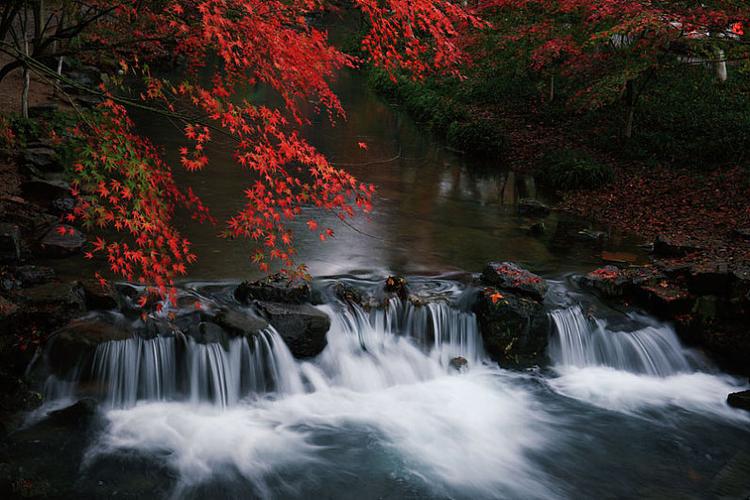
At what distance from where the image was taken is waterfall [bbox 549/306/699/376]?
344 inches

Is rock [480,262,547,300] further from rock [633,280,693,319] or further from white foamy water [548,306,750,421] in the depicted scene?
rock [633,280,693,319]

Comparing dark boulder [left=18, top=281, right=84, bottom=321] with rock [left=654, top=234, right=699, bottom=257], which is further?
rock [left=654, top=234, right=699, bottom=257]

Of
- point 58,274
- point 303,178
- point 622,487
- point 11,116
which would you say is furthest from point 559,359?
point 11,116

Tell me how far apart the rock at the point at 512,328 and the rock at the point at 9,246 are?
20.2 ft

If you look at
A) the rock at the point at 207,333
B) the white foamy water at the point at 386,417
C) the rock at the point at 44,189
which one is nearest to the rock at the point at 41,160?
the rock at the point at 44,189

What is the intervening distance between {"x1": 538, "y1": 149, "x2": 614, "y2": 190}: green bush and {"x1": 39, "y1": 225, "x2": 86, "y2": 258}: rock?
1070 cm

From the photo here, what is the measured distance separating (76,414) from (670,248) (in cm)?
927

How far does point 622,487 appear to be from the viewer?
6297 millimetres

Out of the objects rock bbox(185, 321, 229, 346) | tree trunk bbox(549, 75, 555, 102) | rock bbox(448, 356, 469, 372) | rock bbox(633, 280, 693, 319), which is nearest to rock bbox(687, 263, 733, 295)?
rock bbox(633, 280, 693, 319)

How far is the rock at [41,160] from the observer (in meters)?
10.7

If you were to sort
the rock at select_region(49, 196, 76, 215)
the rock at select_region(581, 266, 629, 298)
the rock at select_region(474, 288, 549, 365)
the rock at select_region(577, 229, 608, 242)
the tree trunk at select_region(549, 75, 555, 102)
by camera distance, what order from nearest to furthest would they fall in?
the rock at select_region(474, 288, 549, 365) → the rock at select_region(581, 266, 629, 298) → the rock at select_region(49, 196, 76, 215) → the rock at select_region(577, 229, 608, 242) → the tree trunk at select_region(549, 75, 555, 102)

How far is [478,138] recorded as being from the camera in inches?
731

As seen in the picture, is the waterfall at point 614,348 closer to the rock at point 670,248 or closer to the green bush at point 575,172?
the rock at point 670,248

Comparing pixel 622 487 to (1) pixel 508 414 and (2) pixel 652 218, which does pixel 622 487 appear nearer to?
(1) pixel 508 414
